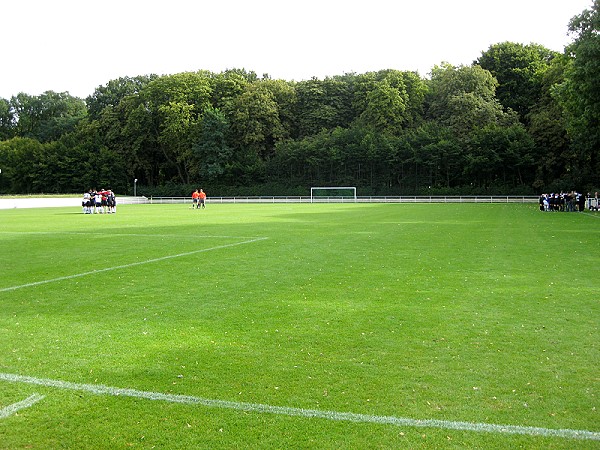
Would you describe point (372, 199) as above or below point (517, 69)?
below

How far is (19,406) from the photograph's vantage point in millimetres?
4609

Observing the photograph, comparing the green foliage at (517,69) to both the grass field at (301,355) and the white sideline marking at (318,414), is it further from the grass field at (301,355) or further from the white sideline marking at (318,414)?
the white sideline marking at (318,414)

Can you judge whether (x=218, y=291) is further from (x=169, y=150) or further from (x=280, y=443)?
(x=169, y=150)

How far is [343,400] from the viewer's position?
472cm

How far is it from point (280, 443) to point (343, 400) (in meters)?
0.89

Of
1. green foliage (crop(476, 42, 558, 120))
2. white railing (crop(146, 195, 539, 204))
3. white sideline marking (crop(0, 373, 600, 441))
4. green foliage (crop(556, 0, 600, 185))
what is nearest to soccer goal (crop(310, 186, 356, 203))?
white railing (crop(146, 195, 539, 204))

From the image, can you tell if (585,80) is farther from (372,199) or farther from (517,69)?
(517,69)

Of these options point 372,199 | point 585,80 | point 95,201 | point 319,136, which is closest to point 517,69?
point 372,199

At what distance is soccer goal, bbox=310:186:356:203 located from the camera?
233 ft

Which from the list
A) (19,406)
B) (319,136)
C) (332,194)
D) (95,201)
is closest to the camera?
(19,406)

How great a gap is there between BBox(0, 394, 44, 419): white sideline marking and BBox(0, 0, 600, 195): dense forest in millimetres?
65339

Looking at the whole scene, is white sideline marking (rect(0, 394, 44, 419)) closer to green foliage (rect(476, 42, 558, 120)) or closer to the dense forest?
the dense forest

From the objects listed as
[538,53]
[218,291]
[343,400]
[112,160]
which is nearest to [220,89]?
[112,160]

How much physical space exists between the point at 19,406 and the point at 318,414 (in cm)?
246
